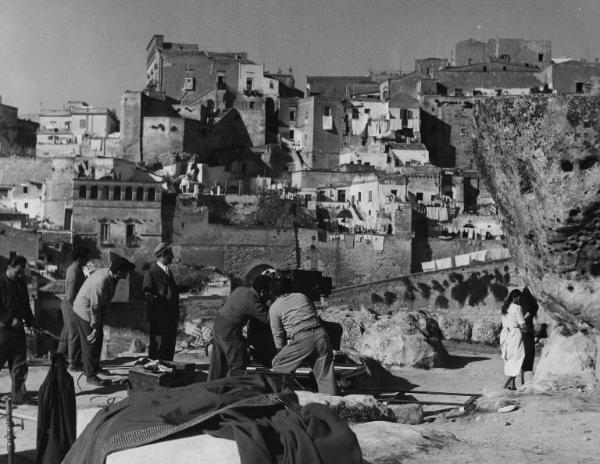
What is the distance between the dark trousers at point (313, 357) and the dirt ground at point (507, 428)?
953mm

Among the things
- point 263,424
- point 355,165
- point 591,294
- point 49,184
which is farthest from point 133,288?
point 263,424

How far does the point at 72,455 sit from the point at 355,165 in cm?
4614

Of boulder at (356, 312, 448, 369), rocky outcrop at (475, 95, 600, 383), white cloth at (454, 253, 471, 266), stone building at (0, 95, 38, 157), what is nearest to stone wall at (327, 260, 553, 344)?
white cloth at (454, 253, 471, 266)

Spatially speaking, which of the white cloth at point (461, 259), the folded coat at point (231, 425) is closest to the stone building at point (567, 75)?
the white cloth at point (461, 259)

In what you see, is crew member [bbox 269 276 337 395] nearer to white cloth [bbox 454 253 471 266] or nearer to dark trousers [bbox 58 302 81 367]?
dark trousers [bbox 58 302 81 367]

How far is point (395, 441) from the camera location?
551 cm

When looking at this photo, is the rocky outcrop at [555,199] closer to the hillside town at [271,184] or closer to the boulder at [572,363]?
the boulder at [572,363]

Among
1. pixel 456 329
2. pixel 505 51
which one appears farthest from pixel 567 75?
pixel 456 329

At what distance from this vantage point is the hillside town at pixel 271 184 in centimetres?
3438

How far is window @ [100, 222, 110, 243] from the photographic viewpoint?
136ft

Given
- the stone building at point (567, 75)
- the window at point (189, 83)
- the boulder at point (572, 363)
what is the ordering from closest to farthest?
the boulder at point (572, 363), the stone building at point (567, 75), the window at point (189, 83)

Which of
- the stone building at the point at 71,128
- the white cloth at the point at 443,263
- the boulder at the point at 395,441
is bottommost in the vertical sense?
the boulder at the point at 395,441

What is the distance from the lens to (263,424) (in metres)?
4.46

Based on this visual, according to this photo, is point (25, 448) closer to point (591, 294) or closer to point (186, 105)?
point (591, 294)
